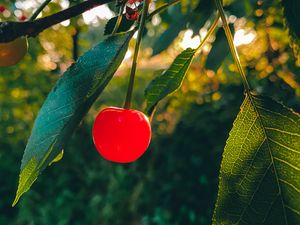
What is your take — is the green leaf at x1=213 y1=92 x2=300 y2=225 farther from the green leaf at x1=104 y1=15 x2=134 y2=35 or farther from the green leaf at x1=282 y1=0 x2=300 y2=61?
the green leaf at x1=104 y1=15 x2=134 y2=35

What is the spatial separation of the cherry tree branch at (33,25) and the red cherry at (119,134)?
0.19 meters

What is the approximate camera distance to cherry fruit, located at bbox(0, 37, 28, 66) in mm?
923

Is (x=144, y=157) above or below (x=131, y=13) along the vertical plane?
below

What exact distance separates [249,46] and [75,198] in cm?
233

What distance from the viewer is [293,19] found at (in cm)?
100

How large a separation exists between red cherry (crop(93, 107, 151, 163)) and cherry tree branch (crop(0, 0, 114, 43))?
188mm

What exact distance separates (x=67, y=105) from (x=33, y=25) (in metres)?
0.20

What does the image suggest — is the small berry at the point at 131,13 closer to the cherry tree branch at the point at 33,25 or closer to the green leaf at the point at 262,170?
the cherry tree branch at the point at 33,25

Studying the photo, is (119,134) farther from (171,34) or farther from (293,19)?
(171,34)

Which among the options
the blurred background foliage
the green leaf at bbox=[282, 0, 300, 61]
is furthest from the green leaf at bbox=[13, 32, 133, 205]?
the blurred background foliage

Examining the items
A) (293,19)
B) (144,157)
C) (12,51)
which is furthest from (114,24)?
(144,157)

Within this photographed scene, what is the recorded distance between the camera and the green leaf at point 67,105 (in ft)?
2.07

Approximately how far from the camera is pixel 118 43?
77 cm

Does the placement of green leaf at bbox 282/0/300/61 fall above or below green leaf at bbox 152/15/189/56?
above
